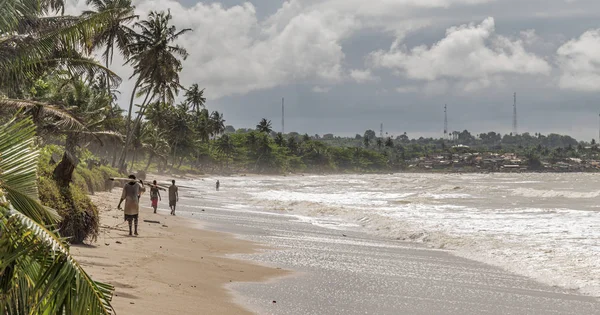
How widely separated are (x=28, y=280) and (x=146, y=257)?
663cm

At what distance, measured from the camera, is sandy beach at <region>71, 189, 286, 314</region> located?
7.19 metres

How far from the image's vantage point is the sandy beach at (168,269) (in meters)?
7.19

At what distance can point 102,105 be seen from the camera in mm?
36312

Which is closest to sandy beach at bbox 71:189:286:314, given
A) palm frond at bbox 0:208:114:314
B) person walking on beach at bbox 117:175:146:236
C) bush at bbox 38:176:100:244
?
bush at bbox 38:176:100:244

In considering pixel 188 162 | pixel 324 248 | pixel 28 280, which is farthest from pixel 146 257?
pixel 188 162

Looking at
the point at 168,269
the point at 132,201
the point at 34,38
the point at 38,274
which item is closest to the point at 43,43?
the point at 34,38

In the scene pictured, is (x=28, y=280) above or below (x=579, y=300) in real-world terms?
above

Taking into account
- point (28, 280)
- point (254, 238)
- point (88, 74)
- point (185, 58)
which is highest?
point (185, 58)

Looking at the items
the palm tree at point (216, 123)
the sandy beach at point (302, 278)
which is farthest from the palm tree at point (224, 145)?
the sandy beach at point (302, 278)

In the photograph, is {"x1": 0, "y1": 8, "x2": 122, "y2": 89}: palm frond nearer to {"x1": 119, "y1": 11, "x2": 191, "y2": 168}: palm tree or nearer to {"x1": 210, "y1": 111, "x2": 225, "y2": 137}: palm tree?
{"x1": 119, "y1": 11, "x2": 191, "y2": 168}: palm tree

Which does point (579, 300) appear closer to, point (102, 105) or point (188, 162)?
point (102, 105)

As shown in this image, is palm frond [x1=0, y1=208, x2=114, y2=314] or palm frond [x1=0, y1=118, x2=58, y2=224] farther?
palm frond [x1=0, y1=118, x2=58, y2=224]

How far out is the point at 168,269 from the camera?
9.59m

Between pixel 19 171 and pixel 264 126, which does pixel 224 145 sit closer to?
pixel 264 126
